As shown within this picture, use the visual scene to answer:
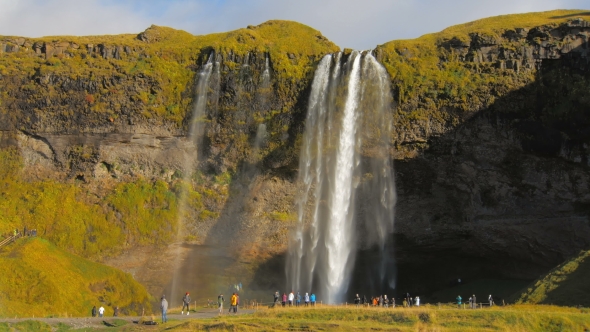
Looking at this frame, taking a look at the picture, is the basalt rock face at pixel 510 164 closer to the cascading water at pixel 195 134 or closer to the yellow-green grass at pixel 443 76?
the yellow-green grass at pixel 443 76

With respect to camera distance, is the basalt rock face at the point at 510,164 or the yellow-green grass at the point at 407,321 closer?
the yellow-green grass at the point at 407,321

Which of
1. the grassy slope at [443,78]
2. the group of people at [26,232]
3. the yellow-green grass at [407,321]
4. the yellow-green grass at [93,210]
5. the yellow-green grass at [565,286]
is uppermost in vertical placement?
the grassy slope at [443,78]

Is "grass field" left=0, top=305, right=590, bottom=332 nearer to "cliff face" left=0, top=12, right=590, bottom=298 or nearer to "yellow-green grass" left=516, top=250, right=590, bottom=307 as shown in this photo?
"yellow-green grass" left=516, top=250, right=590, bottom=307

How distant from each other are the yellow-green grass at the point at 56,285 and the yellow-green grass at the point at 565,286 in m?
26.0

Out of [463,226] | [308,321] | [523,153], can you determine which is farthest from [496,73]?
[308,321]

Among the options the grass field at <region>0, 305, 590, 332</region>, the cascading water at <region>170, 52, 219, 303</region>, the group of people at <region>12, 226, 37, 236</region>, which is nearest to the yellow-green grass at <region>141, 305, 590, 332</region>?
the grass field at <region>0, 305, 590, 332</region>

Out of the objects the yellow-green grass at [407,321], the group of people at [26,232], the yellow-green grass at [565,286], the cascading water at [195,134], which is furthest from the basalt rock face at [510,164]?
the group of people at [26,232]

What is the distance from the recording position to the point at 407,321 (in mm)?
29750

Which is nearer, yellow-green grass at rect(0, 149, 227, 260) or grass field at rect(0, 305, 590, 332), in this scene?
grass field at rect(0, 305, 590, 332)

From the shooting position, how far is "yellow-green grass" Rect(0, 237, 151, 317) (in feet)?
143

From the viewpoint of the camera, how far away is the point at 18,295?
4372cm

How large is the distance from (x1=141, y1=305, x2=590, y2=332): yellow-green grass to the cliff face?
20422 mm

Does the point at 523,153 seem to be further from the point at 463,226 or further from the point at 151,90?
the point at 151,90

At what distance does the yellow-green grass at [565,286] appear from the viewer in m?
36.1
